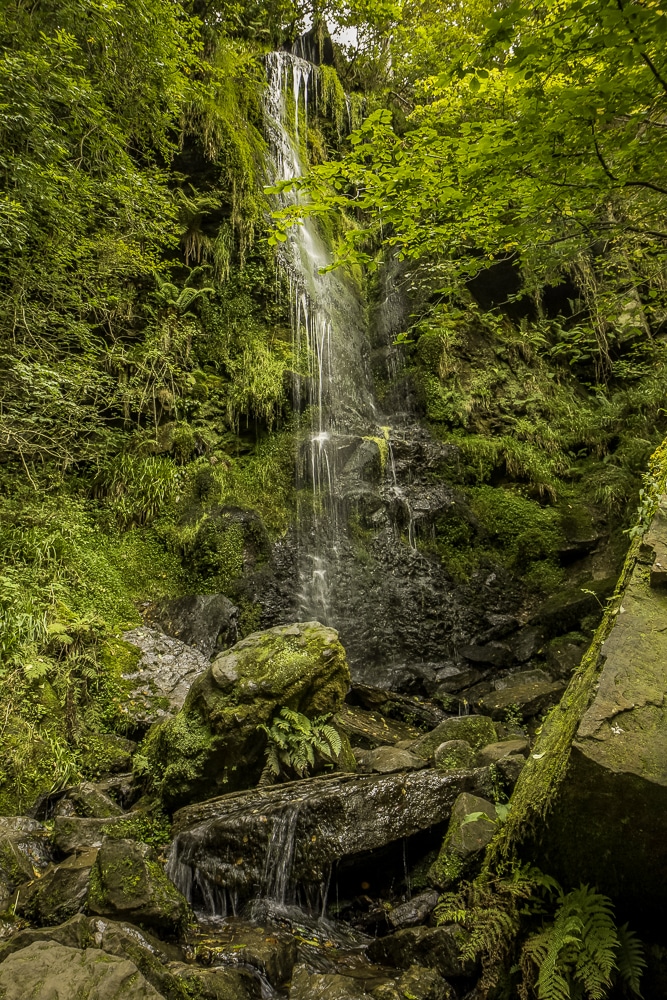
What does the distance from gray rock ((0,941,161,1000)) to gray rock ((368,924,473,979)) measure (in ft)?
5.03

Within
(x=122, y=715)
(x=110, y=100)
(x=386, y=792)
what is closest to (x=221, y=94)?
(x=110, y=100)

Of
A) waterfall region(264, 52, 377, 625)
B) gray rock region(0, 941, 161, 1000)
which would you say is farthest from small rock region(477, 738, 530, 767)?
waterfall region(264, 52, 377, 625)

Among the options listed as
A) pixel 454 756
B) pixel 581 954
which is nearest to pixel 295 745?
pixel 454 756

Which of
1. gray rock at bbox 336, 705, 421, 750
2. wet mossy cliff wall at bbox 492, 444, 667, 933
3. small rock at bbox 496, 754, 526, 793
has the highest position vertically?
wet mossy cliff wall at bbox 492, 444, 667, 933

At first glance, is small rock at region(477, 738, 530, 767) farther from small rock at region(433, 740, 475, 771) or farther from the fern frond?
the fern frond

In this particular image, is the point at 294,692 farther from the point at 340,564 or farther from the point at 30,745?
the point at 340,564

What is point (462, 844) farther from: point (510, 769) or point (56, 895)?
point (56, 895)

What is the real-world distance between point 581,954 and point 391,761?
2782mm

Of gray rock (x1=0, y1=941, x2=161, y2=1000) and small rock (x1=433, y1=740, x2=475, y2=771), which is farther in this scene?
small rock (x1=433, y1=740, x2=475, y2=771)

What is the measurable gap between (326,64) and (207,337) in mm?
12172

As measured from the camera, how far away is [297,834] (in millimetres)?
3719

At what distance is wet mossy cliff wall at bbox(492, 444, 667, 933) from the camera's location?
6.35ft

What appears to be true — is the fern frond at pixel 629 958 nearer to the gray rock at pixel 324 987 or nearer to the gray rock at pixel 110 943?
the gray rock at pixel 324 987

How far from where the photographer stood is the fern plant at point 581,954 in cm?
190
